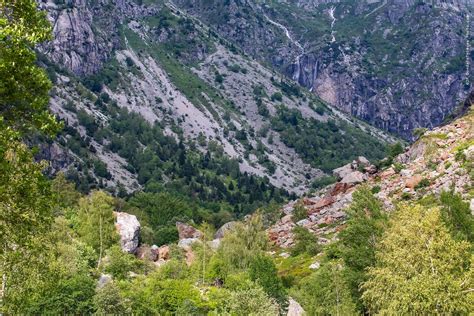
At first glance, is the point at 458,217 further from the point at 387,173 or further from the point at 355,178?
the point at 355,178

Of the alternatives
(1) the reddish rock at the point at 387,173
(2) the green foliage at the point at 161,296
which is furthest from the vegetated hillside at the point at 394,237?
(2) the green foliage at the point at 161,296

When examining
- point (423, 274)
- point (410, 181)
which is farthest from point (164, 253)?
point (423, 274)

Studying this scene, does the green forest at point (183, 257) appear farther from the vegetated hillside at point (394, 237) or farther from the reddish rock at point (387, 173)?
the reddish rock at point (387, 173)

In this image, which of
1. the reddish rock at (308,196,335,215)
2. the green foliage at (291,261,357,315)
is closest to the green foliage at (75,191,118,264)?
the green foliage at (291,261,357,315)

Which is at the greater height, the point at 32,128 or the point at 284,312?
the point at 32,128

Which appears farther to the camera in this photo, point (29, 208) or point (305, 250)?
point (305, 250)

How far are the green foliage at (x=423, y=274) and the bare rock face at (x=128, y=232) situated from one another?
75621 millimetres

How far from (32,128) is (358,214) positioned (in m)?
50.2

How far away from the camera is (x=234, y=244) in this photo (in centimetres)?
9962

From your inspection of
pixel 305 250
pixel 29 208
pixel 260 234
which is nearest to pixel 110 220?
pixel 260 234

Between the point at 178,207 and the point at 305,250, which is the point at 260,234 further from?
the point at 178,207

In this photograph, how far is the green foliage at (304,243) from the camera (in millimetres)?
106750

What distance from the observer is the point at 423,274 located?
3753cm

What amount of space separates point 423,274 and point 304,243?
74.0 metres
